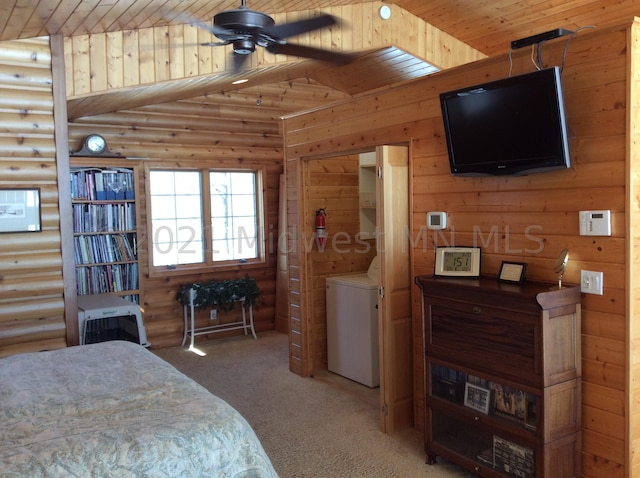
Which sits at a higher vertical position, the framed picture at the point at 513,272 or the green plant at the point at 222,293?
the framed picture at the point at 513,272

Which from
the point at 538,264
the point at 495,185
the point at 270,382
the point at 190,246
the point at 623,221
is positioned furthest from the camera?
the point at 190,246

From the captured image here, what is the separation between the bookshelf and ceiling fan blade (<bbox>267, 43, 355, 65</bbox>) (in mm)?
3285

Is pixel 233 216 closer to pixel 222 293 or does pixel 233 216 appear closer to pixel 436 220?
pixel 222 293

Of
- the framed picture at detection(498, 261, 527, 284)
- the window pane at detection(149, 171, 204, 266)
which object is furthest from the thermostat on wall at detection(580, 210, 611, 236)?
the window pane at detection(149, 171, 204, 266)

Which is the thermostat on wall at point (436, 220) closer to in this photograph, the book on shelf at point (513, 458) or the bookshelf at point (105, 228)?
the book on shelf at point (513, 458)

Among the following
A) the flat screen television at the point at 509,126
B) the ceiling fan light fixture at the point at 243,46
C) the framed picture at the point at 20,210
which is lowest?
the framed picture at the point at 20,210

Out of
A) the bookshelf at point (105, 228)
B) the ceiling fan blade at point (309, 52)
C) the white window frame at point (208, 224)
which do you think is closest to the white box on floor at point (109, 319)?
the bookshelf at point (105, 228)

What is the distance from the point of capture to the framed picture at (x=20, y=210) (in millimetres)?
3727

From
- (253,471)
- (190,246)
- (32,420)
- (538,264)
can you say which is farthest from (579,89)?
(190,246)

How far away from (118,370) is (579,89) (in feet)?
8.74

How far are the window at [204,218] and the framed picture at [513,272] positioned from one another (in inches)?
161

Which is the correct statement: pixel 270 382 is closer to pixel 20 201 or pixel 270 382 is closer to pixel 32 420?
pixel 20 201

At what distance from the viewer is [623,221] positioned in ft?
8.67

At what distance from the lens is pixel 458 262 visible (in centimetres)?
344
